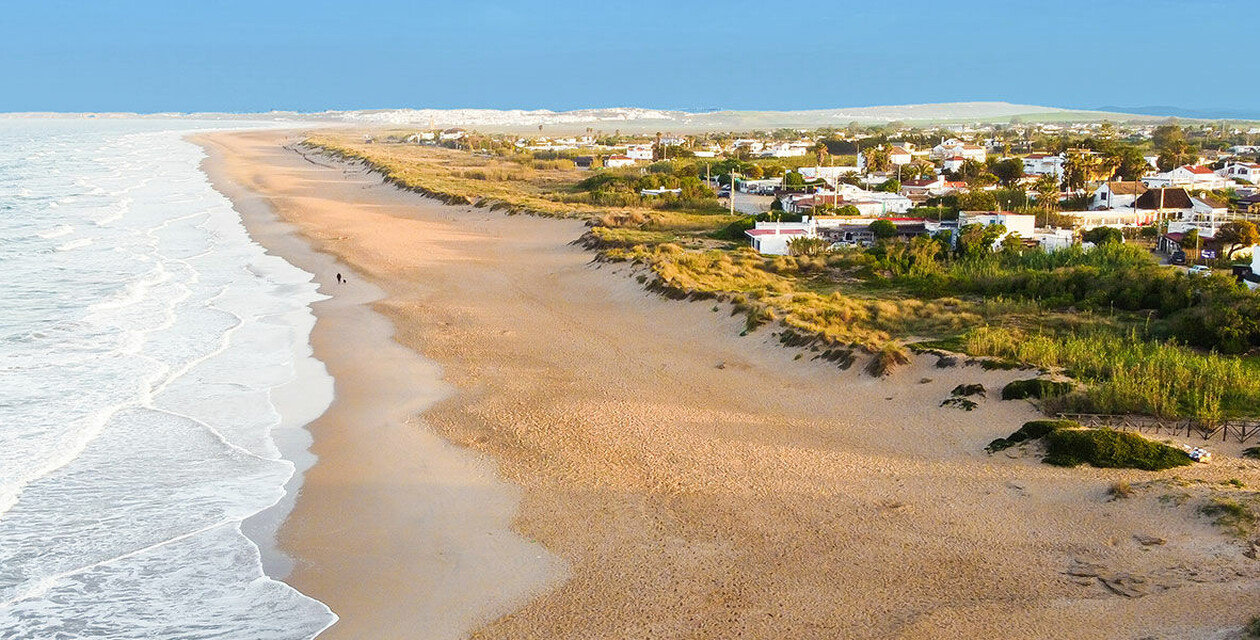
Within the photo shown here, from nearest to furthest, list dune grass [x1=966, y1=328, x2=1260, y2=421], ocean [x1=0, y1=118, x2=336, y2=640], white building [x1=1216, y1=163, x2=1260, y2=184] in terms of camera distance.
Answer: ocean [x1=0, y1=118, x2=336, y2=640]
dune grass [x1=966, y1=328, x2=1260, y2=421]
white building [x1=1216, y1=163, x2=1260, y2=184]

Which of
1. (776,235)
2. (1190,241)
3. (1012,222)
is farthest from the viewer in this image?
(1012,222)

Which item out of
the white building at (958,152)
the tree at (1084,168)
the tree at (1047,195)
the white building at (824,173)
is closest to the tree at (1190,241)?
the tree at (1047,195)

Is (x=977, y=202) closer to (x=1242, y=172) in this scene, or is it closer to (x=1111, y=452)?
(x=1242, y=172)

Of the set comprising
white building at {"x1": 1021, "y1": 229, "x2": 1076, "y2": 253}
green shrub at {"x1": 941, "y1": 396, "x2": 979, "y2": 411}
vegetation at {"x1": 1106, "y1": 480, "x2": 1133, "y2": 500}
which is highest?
white building at {"x1": 1021, "y1": 229, "x2": 1076, "y2": 253}

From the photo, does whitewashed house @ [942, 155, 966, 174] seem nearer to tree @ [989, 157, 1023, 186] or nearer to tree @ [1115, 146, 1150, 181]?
tree @ [989, 157, 1023, 186]

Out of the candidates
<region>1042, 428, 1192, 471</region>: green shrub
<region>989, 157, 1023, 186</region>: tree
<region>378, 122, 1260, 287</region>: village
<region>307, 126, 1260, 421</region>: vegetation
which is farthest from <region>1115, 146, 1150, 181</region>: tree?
<region>1042, 428, 1192, 471</region>: green shrub

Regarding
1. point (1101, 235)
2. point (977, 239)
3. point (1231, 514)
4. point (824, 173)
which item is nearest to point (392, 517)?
point (1231, 514)

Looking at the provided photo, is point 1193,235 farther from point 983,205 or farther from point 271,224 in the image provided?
point 271,224
